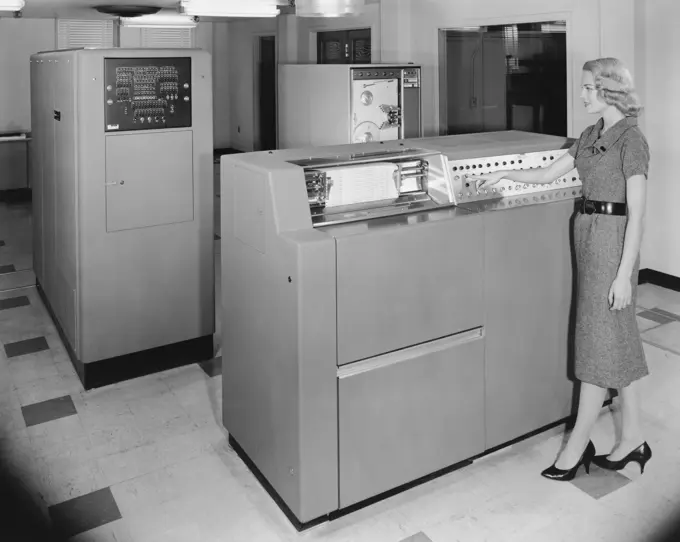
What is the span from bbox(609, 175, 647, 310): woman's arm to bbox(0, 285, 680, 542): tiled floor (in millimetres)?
795

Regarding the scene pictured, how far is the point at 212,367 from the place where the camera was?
4.01m

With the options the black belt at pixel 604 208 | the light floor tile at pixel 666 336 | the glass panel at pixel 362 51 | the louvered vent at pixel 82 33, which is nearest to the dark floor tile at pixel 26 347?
the black belt at pixel 604 208

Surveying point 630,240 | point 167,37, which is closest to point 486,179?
point 630,240

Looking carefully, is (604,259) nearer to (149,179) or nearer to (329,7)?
(329,7)

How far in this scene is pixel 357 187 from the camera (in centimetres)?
262

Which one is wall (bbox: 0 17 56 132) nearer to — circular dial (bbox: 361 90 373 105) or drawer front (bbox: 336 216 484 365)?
circular dial (bbox: 361 90 373 105)

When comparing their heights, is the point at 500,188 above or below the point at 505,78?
below

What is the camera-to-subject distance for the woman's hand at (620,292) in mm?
2562

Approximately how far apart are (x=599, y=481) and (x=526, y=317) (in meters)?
0.73

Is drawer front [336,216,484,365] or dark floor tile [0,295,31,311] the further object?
dark floor tile [0,295,31,311]

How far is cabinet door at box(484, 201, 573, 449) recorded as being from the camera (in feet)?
9.16

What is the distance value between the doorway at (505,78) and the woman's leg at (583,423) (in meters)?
3.28

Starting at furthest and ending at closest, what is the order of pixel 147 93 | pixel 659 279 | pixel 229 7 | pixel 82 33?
pixel 82 33 < pixel 659 279 < pixel 229 7 < pixel 147 93

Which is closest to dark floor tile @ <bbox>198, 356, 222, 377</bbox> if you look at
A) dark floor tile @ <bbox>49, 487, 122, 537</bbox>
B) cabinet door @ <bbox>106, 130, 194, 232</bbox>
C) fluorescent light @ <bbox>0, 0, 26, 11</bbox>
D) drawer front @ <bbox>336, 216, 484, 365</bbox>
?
cabinet door @ <bbox>106, 130, 194, 232</bbox>
